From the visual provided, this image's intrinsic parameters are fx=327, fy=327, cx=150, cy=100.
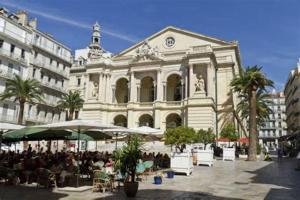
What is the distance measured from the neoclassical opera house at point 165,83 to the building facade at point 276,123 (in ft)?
220

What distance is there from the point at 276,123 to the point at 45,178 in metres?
113

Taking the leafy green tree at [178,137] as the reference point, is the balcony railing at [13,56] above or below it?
above

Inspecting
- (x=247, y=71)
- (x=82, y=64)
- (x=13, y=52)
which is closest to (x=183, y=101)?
(x=247, y=71)

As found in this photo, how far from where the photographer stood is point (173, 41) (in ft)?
183

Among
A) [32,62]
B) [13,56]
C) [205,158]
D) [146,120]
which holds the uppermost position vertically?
[32,62]

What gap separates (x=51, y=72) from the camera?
51250 mm

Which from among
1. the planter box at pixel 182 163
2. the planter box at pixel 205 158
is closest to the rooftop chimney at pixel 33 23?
the planter box at pixel 205 158

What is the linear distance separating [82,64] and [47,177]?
60.4 meters

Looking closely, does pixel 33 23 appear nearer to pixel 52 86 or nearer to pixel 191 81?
pixel 52 86

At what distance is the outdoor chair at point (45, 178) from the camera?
42.4 ft

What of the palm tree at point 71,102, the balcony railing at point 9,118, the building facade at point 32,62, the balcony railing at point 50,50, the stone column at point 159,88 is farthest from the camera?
the palm tree at point 71,102

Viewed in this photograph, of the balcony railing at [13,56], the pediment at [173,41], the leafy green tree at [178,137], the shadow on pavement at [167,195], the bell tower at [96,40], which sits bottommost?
the shadow on pavement at [167,195]

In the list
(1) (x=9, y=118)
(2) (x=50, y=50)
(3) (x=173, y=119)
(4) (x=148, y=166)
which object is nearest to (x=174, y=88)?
(3) (x=173, y=119)

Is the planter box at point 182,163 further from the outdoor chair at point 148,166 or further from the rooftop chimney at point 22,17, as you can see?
the rooftop chimney at point 22,17
